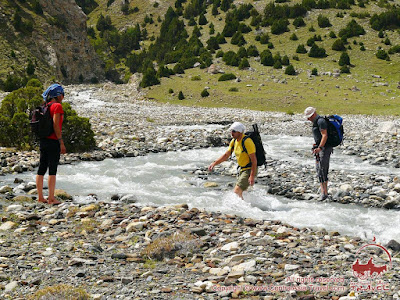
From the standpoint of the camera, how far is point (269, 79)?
5006 centimetres

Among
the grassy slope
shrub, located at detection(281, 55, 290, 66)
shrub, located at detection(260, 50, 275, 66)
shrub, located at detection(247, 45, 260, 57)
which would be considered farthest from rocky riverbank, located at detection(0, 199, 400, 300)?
shrub, located at detection(247, 45, 260, 57)

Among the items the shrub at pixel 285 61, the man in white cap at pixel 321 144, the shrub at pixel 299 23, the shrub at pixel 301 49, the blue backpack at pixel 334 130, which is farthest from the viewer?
the shrub at pixel 299 23

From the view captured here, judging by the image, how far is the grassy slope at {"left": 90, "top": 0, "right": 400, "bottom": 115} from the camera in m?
38.1

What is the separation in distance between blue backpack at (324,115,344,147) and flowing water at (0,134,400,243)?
1599 mm

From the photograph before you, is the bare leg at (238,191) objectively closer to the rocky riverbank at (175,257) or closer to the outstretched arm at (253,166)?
the outstretched arm at (253,166)

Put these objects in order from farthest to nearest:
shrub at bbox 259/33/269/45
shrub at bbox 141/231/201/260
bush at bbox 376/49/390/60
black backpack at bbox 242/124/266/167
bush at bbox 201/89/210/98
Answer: shrub at bbox 259/33/269/45 < bush at bbox 376/49/390/60 < bush at bbox 201/89/210/98 < black backpack at bbox 242/124/266/167 < shrub at bbox 141/231/201/260

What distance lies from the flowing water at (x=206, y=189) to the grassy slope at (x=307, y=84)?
21.3 metres

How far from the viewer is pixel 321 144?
31.4 feet

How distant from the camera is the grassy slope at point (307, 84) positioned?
38094 mm

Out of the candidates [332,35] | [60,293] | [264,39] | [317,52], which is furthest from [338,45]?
[60,293]

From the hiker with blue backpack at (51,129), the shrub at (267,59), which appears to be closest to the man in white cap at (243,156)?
the hiker with blue backpack at (51,129)

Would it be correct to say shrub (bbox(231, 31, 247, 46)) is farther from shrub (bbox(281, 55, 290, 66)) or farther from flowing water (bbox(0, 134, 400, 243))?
flowing water (bbox(0, 134, 400, 243))

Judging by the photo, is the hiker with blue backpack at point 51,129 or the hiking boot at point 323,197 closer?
the hiker with blue backpack at point 51,129

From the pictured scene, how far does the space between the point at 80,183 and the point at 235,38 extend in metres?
60.5
